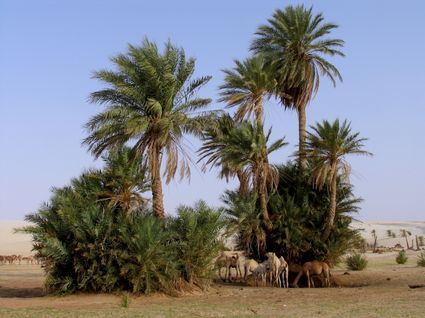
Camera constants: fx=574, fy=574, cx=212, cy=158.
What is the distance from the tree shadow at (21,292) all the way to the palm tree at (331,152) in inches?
594

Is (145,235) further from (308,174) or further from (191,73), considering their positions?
(308,174)

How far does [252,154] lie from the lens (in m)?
30.3

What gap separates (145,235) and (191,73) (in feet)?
28.6

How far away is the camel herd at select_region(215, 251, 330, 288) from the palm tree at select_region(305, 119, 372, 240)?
95.2 inches

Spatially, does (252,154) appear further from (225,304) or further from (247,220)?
(225,304)

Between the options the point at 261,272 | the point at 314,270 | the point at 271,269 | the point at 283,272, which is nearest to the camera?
the point at 271,269

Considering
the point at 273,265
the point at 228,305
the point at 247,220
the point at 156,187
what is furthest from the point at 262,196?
the point at 228,305

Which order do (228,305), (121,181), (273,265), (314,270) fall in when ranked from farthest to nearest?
(314,270) < (273,265) < (121,181) < (228,305)

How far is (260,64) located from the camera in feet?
112

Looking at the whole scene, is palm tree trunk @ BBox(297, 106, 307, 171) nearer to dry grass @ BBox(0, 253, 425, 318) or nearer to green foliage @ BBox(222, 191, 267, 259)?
→ green foliage @ BBox(222, 191, 267, 259)

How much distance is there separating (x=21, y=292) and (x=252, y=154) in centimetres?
1322

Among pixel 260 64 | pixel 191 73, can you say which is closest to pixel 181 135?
pixel 191 73

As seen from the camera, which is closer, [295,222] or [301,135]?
[295,222]

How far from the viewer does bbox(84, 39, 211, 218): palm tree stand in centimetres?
2580
